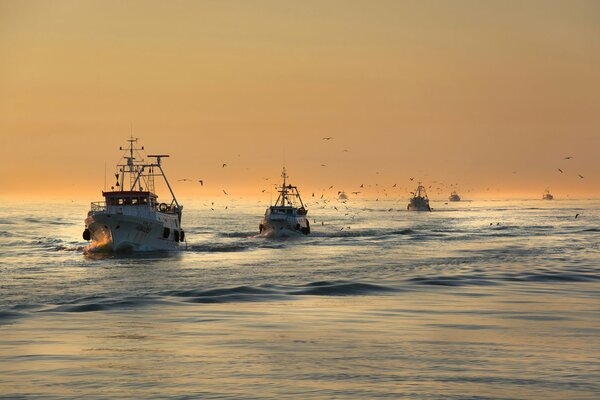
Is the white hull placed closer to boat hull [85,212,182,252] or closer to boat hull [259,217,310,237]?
boat hull [259,217,310,237]

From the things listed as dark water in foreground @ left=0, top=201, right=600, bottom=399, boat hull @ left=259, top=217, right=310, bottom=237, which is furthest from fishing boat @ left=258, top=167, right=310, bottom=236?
dark water in foreground @ left=0, top=201, right=600, bottom=399

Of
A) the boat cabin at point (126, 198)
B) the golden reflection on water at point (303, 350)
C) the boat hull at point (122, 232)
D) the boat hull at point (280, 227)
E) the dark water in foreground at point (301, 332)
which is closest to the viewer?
the golden reflection on water at point (303, 350)

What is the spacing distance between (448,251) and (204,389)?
77.1 m

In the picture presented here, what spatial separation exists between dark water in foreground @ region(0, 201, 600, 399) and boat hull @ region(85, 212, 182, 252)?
13.4 metres

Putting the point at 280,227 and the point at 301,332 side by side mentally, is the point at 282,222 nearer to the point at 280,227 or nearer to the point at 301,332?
the point at 280,227

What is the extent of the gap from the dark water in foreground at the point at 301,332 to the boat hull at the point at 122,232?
13366 millimetres

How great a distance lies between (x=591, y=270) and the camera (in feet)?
227

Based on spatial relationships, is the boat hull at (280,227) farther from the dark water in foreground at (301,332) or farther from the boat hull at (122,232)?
the dark water in foreground at (301,332)

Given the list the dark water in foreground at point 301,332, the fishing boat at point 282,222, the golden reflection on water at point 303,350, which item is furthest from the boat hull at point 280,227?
the golden reflection on water at point 303,350

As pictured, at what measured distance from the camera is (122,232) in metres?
86.9

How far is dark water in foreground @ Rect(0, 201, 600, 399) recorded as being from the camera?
79.0 feet

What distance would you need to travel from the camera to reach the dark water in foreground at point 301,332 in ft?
79.0

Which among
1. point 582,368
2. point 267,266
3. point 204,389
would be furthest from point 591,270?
point 204,389

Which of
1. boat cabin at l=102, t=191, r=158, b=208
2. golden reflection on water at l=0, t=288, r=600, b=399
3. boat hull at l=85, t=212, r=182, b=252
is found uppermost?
boat cabin at l=102, t=191, r=158, b=208
